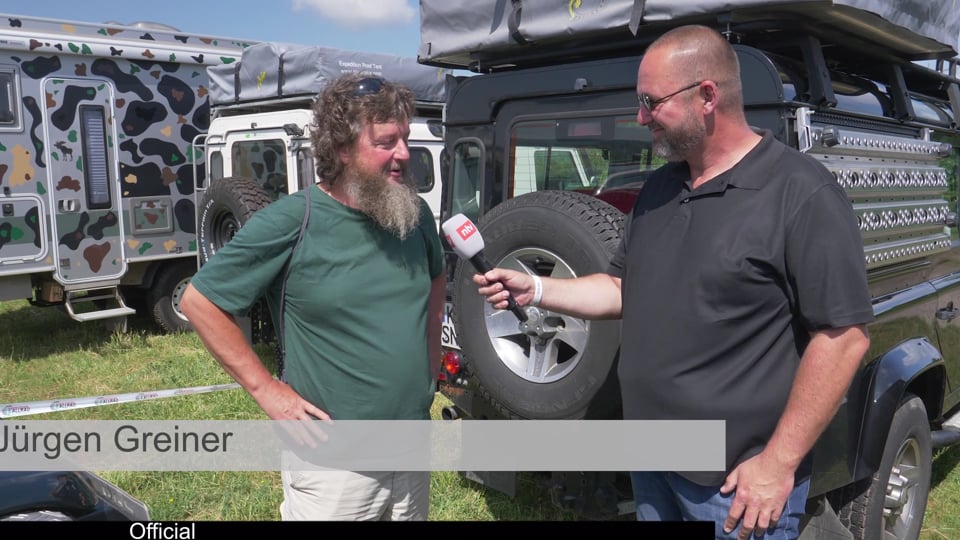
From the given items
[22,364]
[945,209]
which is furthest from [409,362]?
[22,364]

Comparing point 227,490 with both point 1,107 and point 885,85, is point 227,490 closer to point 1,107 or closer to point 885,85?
point 885,85

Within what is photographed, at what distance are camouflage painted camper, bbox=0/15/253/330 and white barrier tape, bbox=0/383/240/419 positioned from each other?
226 cm

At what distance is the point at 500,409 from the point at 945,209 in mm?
2465

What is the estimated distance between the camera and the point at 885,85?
3510 mm

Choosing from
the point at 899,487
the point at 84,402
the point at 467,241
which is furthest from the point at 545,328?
the point at 84,402

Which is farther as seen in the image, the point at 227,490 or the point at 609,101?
the point at 227,490

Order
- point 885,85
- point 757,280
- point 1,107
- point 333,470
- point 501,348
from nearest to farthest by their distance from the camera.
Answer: point 757,280 < point 333,470 < point 501,348 < point 885,85 < point 1,107

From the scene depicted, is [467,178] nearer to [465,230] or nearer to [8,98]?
[465,230]

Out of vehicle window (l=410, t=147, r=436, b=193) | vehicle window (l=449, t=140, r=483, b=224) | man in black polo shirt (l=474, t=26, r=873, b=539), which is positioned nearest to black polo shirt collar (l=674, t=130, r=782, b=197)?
man in black polo shirt (l=474, t=26, r=873, b=539)

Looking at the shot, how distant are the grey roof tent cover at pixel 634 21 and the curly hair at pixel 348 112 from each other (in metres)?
1.06

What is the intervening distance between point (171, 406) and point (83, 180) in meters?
3.05

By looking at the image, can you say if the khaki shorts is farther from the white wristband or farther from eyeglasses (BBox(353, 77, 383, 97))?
eyeglasses (BBox(353, 77, 383, 97))

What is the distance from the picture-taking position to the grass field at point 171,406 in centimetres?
389

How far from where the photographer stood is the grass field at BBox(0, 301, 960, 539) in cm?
389
